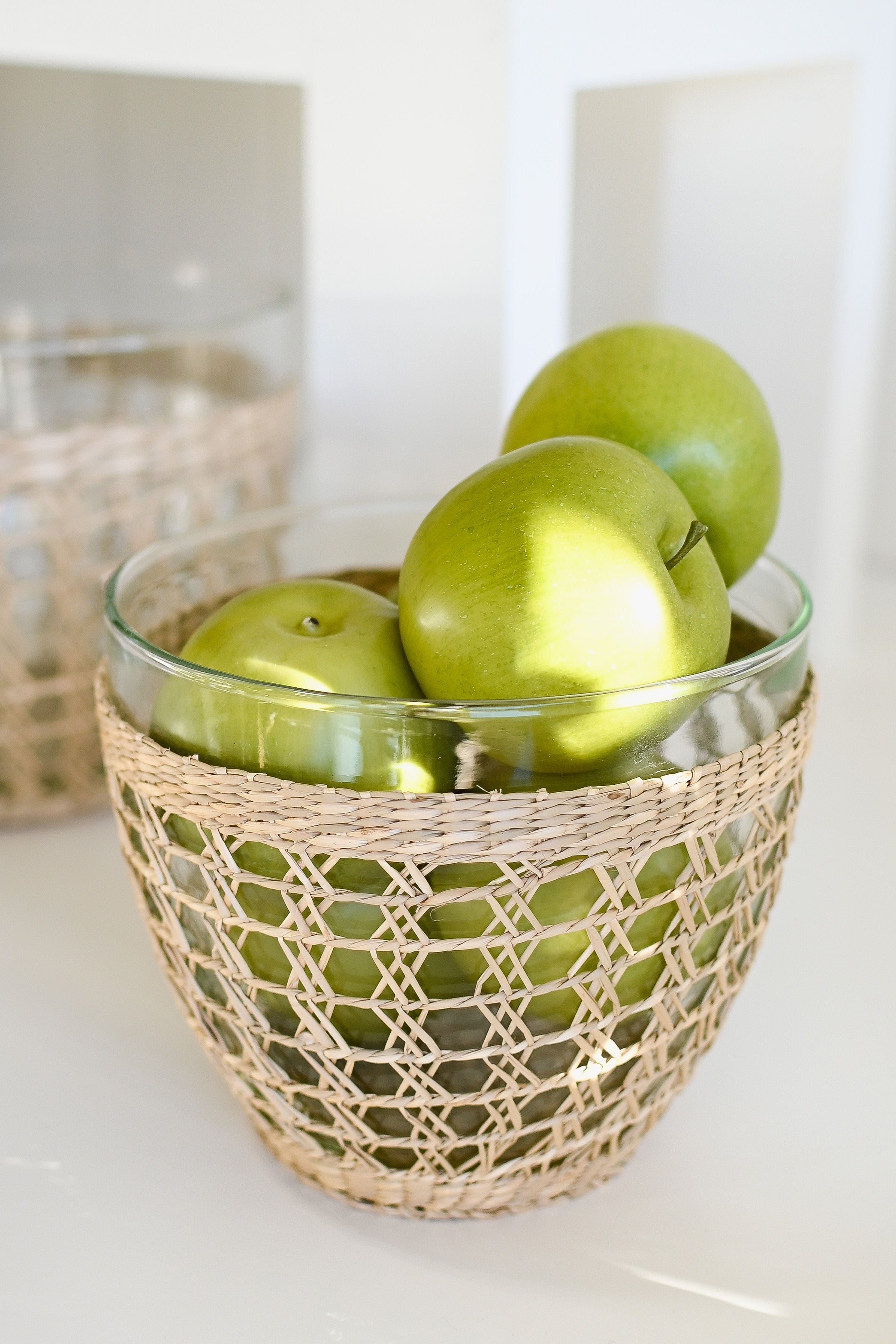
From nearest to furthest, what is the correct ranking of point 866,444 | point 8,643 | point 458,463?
point 8,643 < point 866,444 < point 458,463

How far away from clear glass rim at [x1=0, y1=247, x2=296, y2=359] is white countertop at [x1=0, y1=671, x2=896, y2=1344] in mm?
314

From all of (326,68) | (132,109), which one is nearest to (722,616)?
(326,68)

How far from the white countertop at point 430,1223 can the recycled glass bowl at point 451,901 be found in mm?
24

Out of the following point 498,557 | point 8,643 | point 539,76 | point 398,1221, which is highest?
point 539,76

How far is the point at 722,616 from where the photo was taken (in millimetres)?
421

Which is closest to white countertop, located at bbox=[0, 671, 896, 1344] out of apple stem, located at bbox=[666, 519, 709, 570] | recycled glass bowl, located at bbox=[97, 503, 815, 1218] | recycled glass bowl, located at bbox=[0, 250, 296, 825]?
recycled glass bowl, located at bbox=[97, 503, 815, 1218]

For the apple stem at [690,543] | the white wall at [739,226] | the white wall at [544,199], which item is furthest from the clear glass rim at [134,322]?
the apple stem at [690,543]

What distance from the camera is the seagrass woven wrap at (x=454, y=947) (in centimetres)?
37

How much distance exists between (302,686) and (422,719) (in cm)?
6

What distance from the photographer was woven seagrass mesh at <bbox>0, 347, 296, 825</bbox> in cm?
67

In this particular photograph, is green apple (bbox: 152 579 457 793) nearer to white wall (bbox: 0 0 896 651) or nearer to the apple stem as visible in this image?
the apple stem

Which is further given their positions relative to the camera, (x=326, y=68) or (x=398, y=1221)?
(x=326, y=68)

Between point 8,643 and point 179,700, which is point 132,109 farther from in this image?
point 179,700

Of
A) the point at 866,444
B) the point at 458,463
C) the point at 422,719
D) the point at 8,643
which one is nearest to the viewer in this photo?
the point at 422,719
